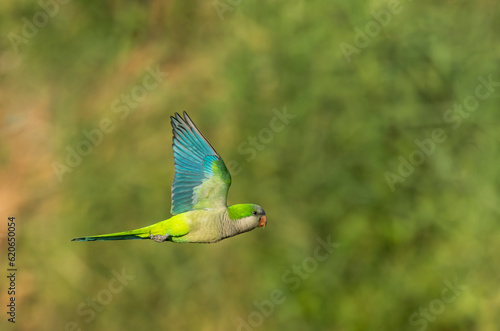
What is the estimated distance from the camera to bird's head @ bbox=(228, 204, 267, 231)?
4.05 meters

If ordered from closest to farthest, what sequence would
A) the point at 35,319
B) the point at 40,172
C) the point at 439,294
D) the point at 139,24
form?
the point at 439,294, the point at 35,319, the point at 40,172, the point at 139,24

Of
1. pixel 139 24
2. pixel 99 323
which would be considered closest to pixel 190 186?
pixel 99 323

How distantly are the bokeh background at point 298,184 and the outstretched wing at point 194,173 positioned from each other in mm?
2479

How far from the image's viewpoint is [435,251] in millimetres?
6648

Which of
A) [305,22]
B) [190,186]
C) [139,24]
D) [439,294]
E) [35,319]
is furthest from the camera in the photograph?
[139,24]

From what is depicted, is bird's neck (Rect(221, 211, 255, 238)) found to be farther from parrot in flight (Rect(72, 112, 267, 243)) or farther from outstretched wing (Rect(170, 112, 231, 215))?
outstretched wing (Rect(170, 112, 231, 215))

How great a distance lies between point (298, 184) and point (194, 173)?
275 cm

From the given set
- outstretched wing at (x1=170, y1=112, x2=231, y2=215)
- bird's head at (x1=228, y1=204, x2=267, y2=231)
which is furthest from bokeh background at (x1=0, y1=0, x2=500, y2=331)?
bird's head at (x1=228, y1=204, x2=267, y2=231)

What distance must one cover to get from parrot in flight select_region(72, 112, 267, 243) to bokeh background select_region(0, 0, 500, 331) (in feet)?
8.14

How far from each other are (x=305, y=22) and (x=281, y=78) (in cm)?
78

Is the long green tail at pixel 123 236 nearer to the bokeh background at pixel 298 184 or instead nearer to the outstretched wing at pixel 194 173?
the outstretched wing at pixel 194 173

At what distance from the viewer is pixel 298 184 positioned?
6883 mm

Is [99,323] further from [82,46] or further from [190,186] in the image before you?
[82,46]

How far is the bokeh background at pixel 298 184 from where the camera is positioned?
6.61 meters
